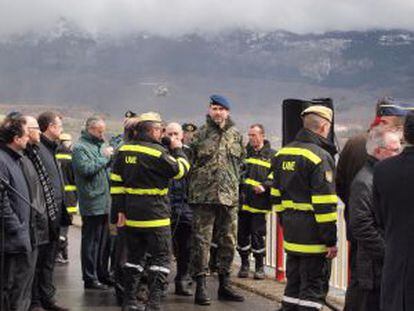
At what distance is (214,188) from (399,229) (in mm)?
3595

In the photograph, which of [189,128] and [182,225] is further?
[189,128]

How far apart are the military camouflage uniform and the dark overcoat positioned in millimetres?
3456

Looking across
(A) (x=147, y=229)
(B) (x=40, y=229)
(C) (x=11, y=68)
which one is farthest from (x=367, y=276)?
(C) (x=11, y=68)

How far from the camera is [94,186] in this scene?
845 cm

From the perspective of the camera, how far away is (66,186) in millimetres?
10148

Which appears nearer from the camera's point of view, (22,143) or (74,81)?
(22,143)

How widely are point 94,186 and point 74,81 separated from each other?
15952 cm

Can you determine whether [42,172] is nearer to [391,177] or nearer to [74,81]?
[391,177]

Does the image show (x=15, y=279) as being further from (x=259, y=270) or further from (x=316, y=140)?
(x=259, y=270)

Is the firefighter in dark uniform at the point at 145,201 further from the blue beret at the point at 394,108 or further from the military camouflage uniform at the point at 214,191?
the blue beret at the point at 394,108

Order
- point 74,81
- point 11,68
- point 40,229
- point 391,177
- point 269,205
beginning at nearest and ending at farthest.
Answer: point 391,177
point 40,229
point 269,205
point 74,81
point 11,68

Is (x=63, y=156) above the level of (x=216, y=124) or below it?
below

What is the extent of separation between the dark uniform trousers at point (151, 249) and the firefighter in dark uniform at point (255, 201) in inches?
99.2

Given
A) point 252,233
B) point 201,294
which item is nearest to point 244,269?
point 252,233
